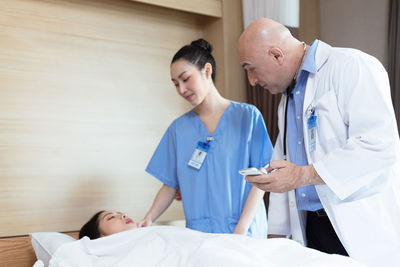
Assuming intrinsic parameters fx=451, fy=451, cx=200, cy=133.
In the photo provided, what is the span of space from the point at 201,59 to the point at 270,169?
0.98 metres

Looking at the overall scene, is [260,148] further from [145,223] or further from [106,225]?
[106,225]

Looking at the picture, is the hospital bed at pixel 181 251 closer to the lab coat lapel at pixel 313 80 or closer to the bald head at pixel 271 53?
the lab coat lapel at pixel 313 80

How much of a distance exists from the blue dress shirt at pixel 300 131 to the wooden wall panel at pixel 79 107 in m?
1.69

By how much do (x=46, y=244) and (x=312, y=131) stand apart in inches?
56.7

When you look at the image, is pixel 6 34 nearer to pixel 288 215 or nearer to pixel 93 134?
pixel 93 134

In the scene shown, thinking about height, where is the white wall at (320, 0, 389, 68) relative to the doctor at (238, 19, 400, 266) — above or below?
above

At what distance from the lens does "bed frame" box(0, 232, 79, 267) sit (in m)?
2.52

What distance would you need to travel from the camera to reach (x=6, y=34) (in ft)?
9.56

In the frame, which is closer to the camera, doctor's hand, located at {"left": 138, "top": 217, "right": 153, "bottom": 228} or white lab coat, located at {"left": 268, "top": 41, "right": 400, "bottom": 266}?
white lab coat, located at {"left": 268, "top": 41, "right": 400, "bottom": 266}

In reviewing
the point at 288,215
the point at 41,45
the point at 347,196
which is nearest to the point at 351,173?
the point at 347,196

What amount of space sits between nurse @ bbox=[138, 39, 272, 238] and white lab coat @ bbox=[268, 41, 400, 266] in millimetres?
624

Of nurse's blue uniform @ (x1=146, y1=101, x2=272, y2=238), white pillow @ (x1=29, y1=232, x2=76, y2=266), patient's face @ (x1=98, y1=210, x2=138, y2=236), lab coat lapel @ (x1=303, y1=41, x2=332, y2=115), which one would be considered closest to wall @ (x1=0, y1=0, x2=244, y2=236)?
white pillow @ (x1=29, y1=232, x2=76, y2=266)

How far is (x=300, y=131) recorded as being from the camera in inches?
74.0

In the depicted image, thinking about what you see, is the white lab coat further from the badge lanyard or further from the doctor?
the badge lanyard
